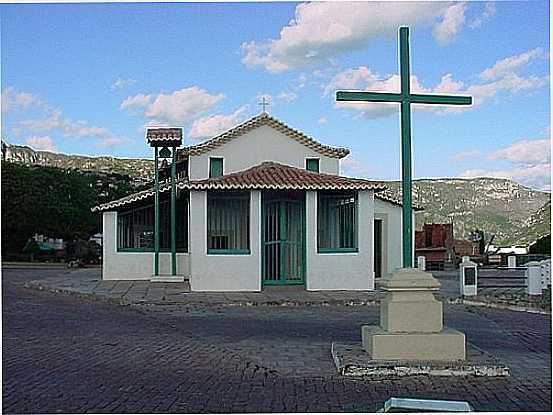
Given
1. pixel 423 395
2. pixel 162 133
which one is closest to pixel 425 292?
pixel 423 395

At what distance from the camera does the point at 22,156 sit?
6141cm

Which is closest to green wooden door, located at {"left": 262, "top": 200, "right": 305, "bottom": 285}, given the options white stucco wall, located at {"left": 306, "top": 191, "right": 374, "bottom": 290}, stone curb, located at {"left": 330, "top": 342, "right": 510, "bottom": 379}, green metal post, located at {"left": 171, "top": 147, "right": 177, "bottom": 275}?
white stucco wall, located at {"left": 306, "top": 191, "right": 374, "bottom": 290}

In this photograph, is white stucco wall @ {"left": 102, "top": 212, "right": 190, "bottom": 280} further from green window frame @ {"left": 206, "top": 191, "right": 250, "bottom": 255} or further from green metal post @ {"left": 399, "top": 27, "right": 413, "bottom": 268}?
green metal post @ {"left": 399, "top": 27, "right": 413, "bottom": 268}

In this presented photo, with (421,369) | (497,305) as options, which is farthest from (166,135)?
(421,369)

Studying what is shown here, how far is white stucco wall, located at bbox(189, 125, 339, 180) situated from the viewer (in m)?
27.3

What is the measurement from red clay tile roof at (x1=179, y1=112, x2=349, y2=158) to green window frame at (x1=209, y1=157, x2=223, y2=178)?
406mm

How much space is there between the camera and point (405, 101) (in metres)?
9.73

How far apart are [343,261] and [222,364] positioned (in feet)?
40.2

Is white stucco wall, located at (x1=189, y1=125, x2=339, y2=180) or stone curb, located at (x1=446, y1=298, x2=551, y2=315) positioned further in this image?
white stucco wall, located at (x1=189, y1=125, x2=339, y2=180)

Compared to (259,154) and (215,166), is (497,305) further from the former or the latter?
(215,166)

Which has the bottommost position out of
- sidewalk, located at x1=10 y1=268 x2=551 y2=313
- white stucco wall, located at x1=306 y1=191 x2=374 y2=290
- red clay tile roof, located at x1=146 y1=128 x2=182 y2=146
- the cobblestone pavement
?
the cobblestone pavement

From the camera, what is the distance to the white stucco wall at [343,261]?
851 inches

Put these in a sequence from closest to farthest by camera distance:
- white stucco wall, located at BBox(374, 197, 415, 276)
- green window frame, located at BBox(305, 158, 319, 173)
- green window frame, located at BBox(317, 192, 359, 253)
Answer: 1. green window frame, located at BBox(317, 192, 359, 253)
2. white stucco wall, located at BBox(374, 197, 415, 276)
3. green window frame, located at BBox(305, 158, 319, 173)

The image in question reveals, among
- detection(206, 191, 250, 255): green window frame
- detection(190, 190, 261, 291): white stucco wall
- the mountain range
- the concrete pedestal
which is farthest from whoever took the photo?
the mountain range
